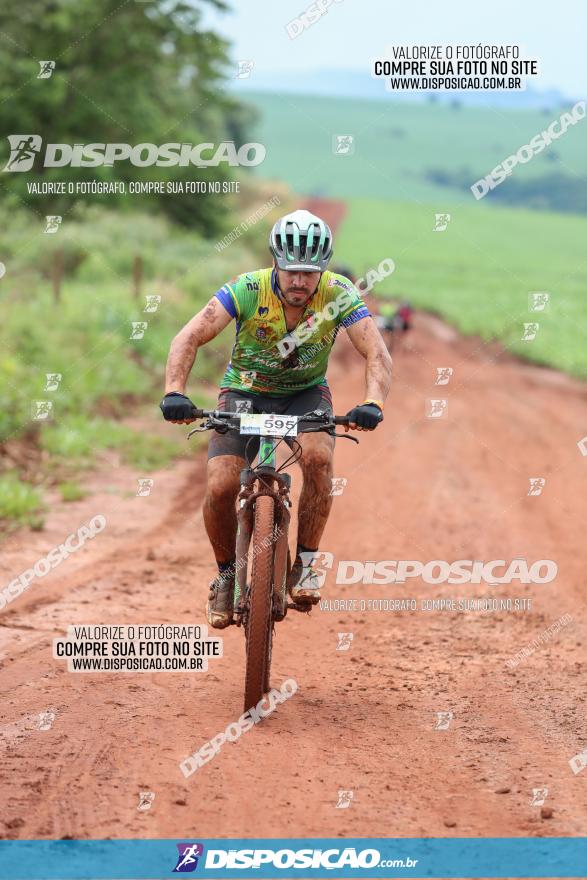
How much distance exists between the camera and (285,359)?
22.5 ft

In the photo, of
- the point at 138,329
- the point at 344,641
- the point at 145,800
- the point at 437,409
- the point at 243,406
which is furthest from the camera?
the point at 437,409

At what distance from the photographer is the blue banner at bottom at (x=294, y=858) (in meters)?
4.57

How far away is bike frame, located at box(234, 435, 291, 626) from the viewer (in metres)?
6.35

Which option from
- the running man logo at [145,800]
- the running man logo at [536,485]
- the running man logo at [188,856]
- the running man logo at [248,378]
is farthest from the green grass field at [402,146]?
the running man logo at [188,856]

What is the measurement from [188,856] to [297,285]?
3210mm

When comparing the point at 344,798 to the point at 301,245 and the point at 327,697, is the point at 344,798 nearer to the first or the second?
the point at 327,697

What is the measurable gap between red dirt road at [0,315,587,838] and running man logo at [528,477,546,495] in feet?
0.60

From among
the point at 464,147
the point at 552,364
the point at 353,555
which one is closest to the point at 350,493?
the point at 353,555

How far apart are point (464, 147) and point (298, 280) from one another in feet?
357

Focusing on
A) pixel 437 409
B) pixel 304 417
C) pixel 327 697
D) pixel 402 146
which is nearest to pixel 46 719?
pixel 327 697

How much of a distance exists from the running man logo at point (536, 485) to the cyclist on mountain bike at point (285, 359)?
26.8 ft

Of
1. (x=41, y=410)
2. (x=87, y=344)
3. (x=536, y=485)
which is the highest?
(x=87, y=344)

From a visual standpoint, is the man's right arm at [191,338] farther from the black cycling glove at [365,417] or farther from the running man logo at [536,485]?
the running man logo at [536,485]

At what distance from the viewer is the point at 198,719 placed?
20.8 feet
